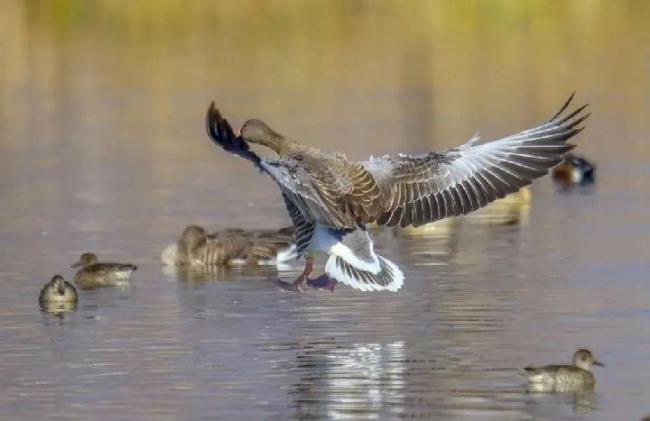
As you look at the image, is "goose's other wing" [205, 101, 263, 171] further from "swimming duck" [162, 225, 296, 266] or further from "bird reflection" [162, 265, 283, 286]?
"swimming duck" [162, 225, 296, 266]

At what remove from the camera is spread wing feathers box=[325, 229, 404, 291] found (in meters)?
13.8

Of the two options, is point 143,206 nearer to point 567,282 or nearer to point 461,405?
point 567,282

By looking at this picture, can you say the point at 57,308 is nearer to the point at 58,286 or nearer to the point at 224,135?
the point at 58,286

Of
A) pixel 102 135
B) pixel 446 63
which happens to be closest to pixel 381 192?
pixel 102 135

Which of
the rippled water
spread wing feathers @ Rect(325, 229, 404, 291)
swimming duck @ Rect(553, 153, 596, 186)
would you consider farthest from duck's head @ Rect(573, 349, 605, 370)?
swimming duck @ Rect(553, 153, 596, 186)

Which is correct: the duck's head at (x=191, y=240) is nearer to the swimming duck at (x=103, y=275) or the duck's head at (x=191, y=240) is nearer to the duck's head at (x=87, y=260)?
the duck's head at (x=87, y=260)

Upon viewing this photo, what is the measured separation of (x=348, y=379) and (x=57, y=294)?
12.3 ft

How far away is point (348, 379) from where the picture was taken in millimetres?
12445

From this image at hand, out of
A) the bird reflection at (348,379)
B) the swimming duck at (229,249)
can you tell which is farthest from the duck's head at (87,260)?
the bird reflection at (348,379)

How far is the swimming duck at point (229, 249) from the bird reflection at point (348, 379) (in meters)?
4.63

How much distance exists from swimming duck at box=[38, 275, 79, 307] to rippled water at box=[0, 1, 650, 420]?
0.18 meters

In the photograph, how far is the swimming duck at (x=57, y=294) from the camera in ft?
50.6

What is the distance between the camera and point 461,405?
11602mm

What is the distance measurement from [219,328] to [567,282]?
3.25m
